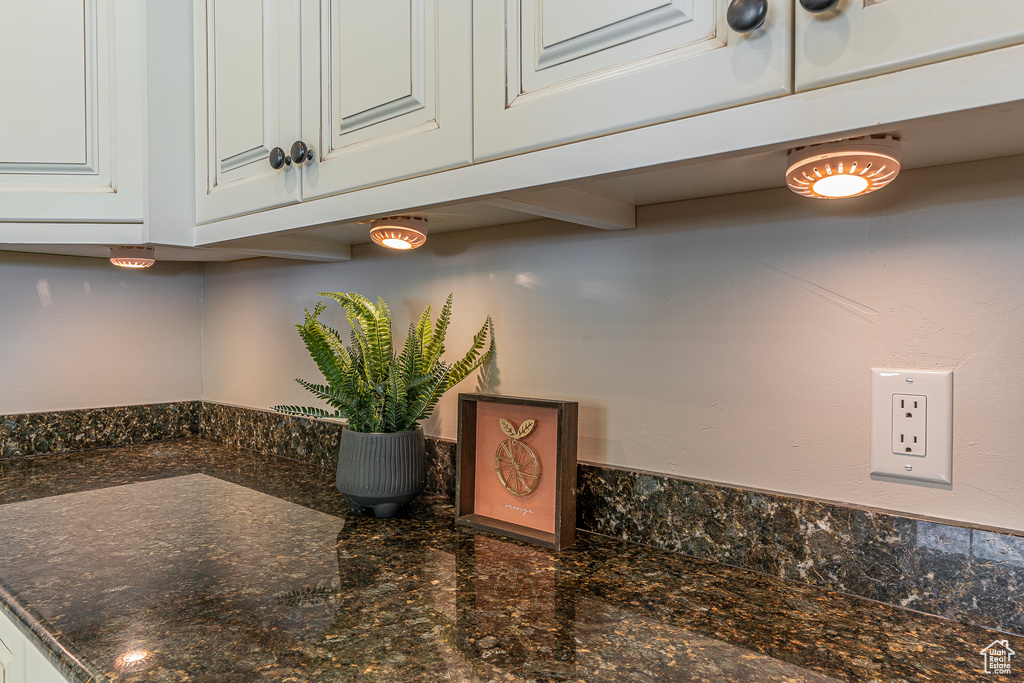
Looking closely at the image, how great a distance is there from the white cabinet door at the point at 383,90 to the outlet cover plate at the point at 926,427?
580 millimetres

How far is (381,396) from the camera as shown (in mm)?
1050

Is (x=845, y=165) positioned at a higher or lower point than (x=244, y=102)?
lower

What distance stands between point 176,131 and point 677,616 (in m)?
1.17

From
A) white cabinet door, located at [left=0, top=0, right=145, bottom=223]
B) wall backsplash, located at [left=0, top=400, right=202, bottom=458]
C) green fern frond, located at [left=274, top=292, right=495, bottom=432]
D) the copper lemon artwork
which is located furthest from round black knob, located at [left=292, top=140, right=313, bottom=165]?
wall backsplash, located at [left=0, top=400, right=202, bottom=458]

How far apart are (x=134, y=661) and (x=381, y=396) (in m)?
0.53

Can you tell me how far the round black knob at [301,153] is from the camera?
0.89 m

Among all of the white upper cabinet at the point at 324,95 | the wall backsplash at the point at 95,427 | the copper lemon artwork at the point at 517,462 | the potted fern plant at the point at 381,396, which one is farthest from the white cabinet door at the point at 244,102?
the wall backsplash at the point at 95,427

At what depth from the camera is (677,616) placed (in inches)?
27.3

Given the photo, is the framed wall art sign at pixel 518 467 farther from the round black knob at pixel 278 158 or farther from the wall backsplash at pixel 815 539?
the round black knob at pixel 278 158

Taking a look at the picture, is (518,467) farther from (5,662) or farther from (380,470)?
(5,662)

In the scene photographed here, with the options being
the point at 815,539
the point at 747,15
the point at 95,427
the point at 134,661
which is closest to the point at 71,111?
the point at 95,427

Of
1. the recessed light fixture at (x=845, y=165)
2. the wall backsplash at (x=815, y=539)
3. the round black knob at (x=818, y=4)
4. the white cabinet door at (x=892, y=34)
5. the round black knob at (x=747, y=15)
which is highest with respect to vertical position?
the round black knob at (x=747, y=15)

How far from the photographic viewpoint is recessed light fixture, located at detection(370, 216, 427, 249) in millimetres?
995

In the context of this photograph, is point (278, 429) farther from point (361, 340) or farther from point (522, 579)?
point (522, 579)
